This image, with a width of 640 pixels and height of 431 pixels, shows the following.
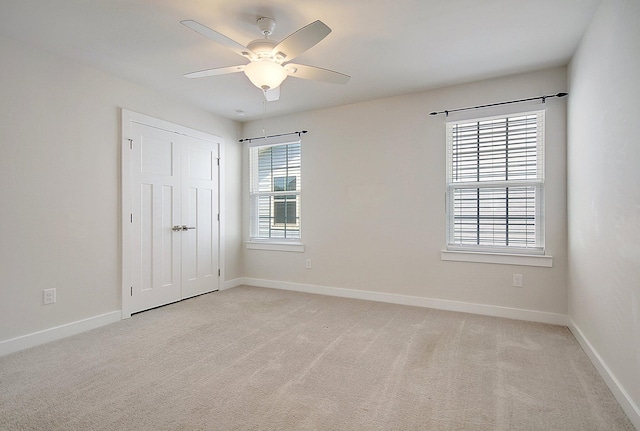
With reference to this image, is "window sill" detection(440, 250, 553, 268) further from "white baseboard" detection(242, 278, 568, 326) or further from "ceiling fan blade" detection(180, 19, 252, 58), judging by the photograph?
"ceiling fan blade" detection(180, 19, 252, 58)

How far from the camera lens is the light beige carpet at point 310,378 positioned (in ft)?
5.69

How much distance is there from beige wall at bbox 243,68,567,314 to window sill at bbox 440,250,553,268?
0.19 ft

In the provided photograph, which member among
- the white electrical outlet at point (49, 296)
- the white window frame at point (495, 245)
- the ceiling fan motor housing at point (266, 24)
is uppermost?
the ceiling fan motor housing at point (266, 24)

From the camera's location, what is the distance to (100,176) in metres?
3.25

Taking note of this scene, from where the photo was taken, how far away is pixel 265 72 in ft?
7.59

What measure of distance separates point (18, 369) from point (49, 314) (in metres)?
0.63

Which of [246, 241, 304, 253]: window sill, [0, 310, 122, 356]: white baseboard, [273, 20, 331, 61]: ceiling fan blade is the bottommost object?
[0, 310, 122, 356]: white baseboard

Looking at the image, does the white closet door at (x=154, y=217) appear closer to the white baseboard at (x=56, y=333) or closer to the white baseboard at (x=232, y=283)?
the white baseboard at (x=56, y=333)

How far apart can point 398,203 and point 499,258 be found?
1.22 meters

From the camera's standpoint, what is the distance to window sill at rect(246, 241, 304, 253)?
463 cm

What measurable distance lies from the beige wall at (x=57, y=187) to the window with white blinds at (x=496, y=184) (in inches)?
141

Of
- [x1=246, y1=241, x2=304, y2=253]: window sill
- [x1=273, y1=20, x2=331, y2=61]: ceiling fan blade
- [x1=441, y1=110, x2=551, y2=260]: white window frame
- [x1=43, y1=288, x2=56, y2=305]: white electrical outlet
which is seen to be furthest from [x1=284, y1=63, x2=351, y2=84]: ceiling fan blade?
[x1=43, y1=288, x2=56, y2=305]: white electrical outlet

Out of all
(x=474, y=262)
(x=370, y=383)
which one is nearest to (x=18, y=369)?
(x=370, y=383)

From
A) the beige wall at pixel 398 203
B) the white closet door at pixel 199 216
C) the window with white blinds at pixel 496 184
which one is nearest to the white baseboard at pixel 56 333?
the white closet door at pixel 199 216
